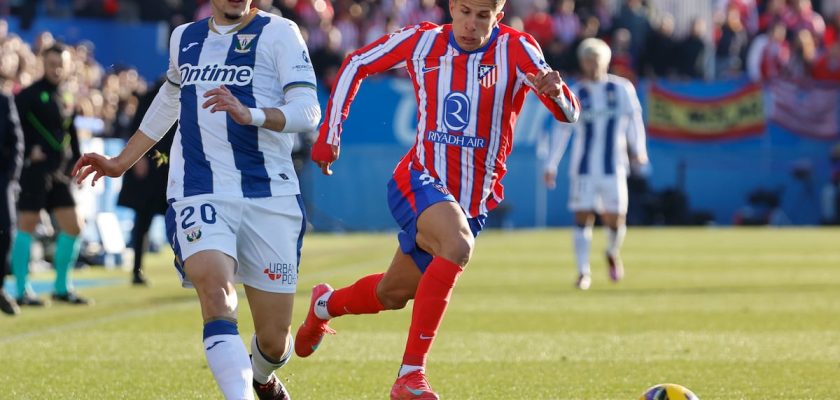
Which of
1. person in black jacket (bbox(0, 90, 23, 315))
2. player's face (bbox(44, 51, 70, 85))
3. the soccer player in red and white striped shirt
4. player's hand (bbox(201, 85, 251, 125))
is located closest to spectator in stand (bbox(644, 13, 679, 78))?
player's face (bbox(44, 51, 70, 85))

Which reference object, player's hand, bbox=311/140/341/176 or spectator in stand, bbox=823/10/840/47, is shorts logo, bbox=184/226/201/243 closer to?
player's hand, bbox=311/140/341/176

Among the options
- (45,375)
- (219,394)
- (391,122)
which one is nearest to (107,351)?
(45,375)

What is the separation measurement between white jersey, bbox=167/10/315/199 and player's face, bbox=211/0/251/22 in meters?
0.05

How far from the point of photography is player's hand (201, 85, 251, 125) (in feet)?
19.0

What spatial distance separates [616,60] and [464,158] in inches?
837

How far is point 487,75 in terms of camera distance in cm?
736

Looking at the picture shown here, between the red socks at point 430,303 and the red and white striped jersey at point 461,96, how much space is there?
61cm

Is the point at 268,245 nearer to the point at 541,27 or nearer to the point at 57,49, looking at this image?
the point at 57,49

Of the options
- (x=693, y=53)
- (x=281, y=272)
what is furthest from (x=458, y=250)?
(x=693, y=53)

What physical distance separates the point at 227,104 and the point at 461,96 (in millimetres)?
1831

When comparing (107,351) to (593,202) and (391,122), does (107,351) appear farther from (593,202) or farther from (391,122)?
(391,122)

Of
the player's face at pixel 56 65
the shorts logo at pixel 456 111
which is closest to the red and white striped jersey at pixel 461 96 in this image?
the shorts logo at pixel 456 111

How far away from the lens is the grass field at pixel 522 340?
7.83m

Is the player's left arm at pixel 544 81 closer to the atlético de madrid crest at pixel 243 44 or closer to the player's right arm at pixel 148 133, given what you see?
the atlético de madrid crest at pixel 243 44
